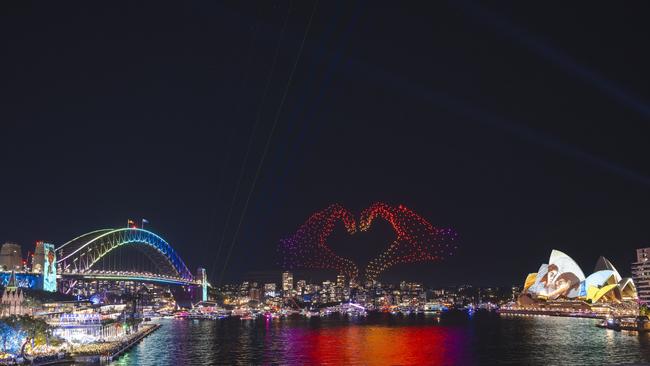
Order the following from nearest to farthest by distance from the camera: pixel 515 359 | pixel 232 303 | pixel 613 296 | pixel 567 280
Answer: pixel 515 359
pixel 613 296
pixel 567 280
pixel 232 303

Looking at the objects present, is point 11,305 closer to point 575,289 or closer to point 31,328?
point 31,328

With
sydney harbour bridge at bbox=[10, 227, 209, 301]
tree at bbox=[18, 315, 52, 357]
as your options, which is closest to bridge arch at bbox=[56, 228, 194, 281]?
sydney harbour bridge at bbox=[10, 227, 209, 301]

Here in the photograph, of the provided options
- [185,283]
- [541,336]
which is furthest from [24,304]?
[185,283]

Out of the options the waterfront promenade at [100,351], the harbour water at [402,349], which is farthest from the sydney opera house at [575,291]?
the waterfront promenade at [100,351]

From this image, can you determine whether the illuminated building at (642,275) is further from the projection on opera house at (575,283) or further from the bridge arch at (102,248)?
the bridge arch at (102,248)

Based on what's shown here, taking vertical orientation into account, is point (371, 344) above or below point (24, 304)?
below

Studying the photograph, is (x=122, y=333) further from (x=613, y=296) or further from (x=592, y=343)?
(x=613, y=296)

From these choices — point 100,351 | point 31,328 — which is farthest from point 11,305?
point 31,328

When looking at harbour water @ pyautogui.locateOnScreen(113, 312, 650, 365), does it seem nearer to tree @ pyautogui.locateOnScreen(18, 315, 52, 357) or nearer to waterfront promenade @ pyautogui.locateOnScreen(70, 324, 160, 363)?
waterfront promenade @ pyautogui.locateOnScreen(70, 324, 160, 363)
